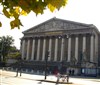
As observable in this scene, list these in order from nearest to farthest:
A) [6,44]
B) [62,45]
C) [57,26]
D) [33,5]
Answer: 1. [33,5]
2. [62,45]
3. [57,26]
4. [6,44]

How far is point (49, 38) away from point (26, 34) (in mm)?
13079

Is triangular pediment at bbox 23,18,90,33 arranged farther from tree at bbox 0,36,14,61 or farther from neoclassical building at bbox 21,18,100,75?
tree at bbox 0,36,14,61

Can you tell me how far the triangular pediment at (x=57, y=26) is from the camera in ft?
271

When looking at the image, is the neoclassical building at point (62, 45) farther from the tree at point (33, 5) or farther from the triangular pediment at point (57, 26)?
the tree at point (33, 5)

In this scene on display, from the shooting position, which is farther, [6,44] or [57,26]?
[6,44]

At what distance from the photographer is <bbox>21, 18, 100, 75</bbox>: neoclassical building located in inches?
3059

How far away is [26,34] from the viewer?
98250 mm

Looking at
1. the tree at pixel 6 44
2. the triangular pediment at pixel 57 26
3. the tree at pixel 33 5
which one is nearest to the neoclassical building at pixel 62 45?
the triangular pediment at pixel 57 26

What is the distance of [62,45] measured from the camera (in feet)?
278

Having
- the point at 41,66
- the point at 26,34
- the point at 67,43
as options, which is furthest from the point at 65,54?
the point at 26,34

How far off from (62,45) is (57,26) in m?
8.10

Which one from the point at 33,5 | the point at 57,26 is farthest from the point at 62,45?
the point at 33,5

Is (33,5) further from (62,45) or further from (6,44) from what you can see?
(6,44)

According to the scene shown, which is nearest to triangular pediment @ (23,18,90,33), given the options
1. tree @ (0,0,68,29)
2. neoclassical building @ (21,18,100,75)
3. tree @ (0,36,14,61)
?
neoclassical building @ (21,18,100,75)
